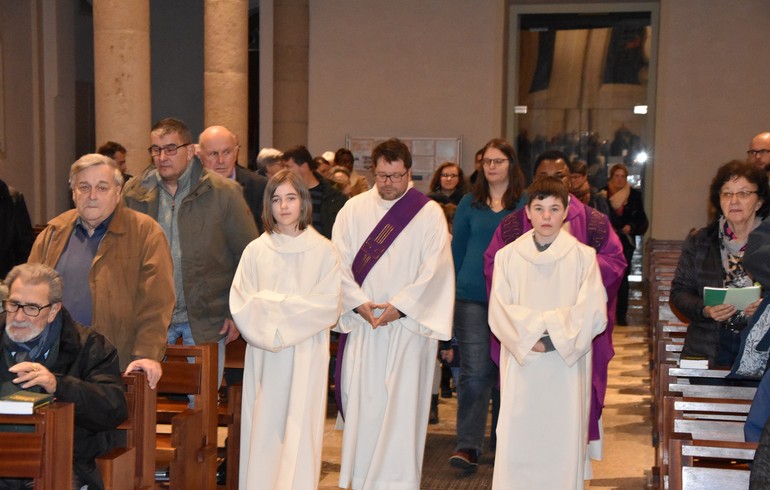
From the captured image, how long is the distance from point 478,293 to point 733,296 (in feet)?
5.54

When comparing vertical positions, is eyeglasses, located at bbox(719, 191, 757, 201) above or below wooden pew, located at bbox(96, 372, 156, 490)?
above

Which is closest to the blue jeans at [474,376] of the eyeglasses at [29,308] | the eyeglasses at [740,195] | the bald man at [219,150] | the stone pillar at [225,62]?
the bald man at [219,150]

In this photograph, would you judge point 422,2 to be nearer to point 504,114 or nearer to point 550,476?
point 504,114

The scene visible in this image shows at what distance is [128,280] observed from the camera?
4707 millimetres

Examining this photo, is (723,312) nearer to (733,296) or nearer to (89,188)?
(733,296)

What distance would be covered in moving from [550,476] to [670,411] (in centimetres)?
128

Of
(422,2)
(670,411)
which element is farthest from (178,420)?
(422,2)

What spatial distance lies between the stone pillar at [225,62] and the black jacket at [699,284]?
21.8ft

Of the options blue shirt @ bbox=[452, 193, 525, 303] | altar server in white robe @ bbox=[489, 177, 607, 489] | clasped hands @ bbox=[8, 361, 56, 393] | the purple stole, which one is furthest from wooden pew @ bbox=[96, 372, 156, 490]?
blue shirt @ bbox=[452, 193, 525, 303]

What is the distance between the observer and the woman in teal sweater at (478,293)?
21.0 ft

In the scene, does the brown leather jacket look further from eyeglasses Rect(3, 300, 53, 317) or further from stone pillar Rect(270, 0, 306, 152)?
stone pillar Rect(270, 0, 306, 152)

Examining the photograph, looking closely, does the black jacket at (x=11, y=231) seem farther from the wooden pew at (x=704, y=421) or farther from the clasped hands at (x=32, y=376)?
the wooden pew at (x=704, y=421)

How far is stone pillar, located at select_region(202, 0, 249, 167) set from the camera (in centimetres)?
1145

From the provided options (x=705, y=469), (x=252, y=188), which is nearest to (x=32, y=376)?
(x=705, y=469)
